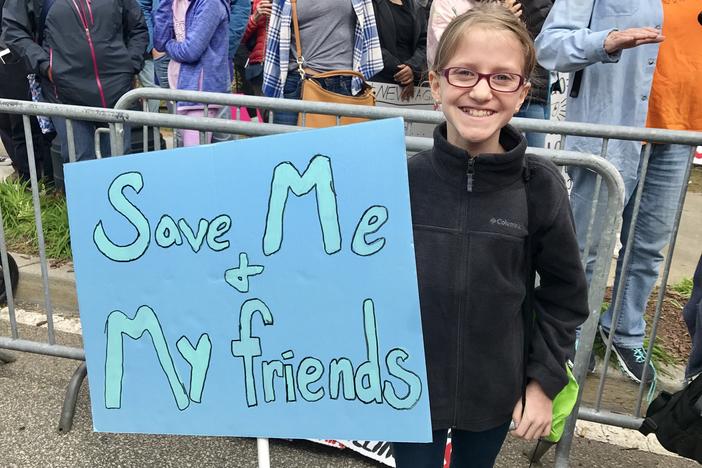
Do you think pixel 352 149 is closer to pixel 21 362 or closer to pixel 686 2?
pixel 686 2

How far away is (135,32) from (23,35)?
725 mm

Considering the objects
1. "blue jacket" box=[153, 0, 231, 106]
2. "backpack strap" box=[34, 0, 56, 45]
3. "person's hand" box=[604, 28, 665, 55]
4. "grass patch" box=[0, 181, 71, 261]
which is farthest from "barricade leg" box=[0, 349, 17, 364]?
"person's hand" box=[604, 28, 665, 55]

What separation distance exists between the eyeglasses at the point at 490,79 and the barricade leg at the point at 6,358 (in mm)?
2820

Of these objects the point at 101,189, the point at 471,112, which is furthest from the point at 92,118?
the point at 471,112

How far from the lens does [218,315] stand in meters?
1.78

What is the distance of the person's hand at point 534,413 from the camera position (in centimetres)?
170

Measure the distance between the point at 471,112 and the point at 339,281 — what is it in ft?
1.68

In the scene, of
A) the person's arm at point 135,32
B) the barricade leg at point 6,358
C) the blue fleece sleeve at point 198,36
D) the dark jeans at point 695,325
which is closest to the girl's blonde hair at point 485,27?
the dark jeans at point 695,325

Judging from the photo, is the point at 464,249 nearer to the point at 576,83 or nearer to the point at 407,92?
the point at 576,83

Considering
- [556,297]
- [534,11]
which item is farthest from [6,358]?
[534,11]

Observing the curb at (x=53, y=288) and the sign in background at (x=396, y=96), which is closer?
the curb at (x=53, y=288)

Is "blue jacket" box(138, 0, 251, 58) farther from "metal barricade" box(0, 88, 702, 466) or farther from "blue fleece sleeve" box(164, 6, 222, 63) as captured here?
"metal barricade" box(0, 88, 702, 466)

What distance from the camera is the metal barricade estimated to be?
220cm

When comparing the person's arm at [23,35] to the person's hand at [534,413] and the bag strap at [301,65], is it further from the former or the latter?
the person's hand at [534,413]
